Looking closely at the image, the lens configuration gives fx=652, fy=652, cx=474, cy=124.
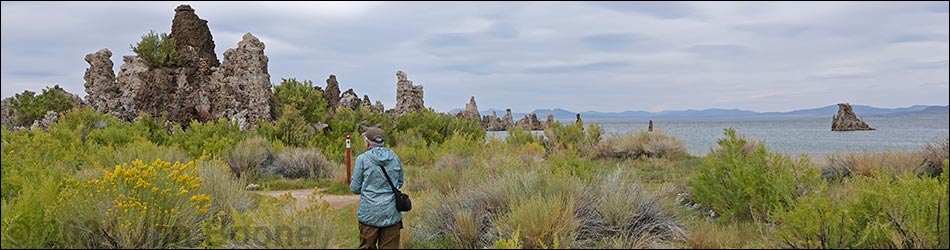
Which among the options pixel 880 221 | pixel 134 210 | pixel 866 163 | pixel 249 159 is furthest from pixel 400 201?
pixel 866 163

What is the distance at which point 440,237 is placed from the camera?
6.50 m

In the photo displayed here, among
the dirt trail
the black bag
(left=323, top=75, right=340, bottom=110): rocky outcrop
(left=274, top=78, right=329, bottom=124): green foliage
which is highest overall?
(left=323, top=75, right=340, bottom=110): rocky outcrop

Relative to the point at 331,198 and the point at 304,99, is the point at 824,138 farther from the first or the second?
the point at 331,198

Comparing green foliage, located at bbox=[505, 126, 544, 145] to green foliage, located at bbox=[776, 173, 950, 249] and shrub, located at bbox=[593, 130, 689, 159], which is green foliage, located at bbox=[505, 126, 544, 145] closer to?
shrub, located at bbox=[593, 130, 689, 159]

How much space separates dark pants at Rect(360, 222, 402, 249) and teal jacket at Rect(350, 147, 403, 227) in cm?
7

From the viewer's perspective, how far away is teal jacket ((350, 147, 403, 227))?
18.5ft

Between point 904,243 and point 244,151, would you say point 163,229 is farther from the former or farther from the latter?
point 244,151

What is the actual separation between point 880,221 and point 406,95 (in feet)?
84.1

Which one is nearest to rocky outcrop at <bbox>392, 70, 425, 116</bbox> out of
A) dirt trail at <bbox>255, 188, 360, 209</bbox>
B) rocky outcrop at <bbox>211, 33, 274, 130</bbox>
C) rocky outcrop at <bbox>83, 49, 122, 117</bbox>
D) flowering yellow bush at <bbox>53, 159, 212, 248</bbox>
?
rocky outcrop at <bbox>211, 33, 274, 130</bbox>

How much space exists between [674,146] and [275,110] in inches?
512

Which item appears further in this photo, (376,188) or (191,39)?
(191,39)

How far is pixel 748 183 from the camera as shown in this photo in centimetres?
706

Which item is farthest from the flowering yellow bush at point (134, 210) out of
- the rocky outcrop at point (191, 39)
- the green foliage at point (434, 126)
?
the rocky outcrop at point (191, 39)

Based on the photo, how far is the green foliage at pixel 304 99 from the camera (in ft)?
67.7
